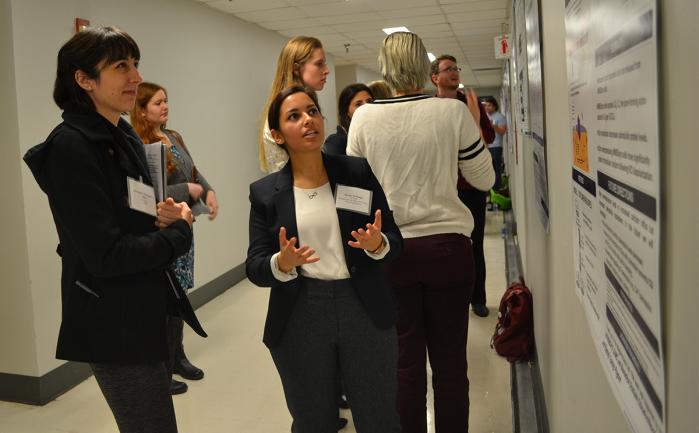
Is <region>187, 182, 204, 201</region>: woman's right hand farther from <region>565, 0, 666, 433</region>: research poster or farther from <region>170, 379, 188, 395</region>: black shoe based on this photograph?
<region>565, 0, 666, 433</region>: research poster

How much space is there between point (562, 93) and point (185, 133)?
3926mm

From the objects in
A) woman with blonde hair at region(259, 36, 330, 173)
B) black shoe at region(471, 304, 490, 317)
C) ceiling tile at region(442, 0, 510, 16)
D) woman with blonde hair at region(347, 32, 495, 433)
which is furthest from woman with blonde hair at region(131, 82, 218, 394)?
ceiling tile at region(442, 0, 510, 16)

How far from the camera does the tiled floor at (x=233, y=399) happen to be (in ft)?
9.48

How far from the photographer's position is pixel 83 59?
1.55m

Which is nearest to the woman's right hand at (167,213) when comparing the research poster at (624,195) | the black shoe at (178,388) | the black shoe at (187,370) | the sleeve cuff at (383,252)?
the sleeve cuff at (383,252)

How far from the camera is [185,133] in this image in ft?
15.9

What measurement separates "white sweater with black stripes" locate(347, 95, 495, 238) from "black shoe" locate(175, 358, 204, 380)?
2.01m

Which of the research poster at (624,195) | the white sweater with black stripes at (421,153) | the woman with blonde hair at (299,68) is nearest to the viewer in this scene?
the research poster at (624,195)

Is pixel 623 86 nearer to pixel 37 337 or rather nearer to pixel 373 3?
pixel 37 337

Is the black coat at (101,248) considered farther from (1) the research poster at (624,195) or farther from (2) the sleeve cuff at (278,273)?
(1) the research poster at (624,195)

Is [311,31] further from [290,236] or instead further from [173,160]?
[290,236]

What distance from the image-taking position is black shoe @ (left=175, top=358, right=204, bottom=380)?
347cm

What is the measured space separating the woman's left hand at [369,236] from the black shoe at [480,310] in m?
2.74

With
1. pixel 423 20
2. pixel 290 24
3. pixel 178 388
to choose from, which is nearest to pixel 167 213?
pixel 178 388
